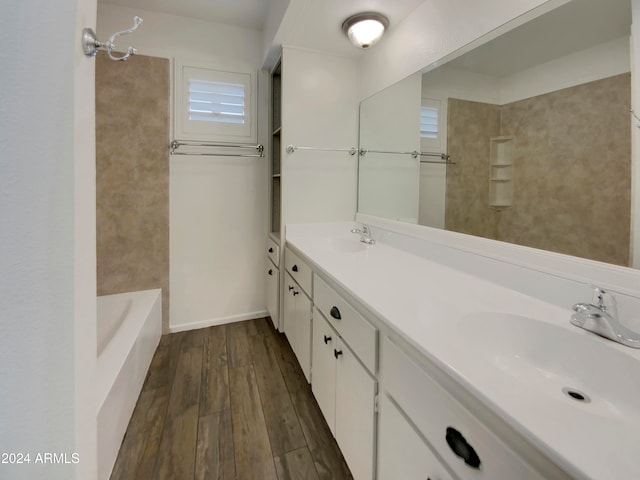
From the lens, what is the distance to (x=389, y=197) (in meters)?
2.04

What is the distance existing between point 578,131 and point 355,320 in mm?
957

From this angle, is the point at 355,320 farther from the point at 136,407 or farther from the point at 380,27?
the point at 380,27

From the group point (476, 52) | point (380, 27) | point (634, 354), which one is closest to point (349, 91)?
point (380, 27)

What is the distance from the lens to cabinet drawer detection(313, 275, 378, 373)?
0.97 meters

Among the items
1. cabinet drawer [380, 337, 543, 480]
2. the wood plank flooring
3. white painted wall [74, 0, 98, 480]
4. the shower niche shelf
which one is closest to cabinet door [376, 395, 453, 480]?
cabinet drawer [380, 337, 543, 480]

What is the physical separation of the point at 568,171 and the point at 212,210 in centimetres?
230

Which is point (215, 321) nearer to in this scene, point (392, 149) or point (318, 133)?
point (318, 133)

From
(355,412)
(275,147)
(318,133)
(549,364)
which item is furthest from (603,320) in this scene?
(275,147)

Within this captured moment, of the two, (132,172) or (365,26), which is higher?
(365,26)

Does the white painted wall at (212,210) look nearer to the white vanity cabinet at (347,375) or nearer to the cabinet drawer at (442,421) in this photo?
the white vanity cabinet at (347,375)

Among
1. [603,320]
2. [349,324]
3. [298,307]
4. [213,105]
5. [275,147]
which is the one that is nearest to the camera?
[603,320]

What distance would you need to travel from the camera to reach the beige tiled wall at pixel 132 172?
2.19 metres

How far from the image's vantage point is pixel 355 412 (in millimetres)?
1083

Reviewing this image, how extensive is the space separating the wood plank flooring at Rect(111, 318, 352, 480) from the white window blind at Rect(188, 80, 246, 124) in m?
1.82
